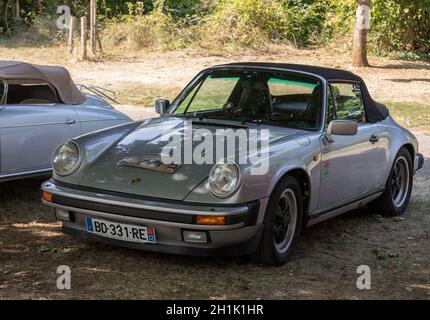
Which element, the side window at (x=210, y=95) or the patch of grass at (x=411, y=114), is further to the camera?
the patch of grass at (x=411, y=114)

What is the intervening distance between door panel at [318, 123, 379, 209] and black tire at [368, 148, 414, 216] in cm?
35

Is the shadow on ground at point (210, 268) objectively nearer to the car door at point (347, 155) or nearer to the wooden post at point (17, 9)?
the car door at point (347, 155)

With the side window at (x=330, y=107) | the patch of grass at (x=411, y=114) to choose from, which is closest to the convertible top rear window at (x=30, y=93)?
the side window at (x=330, y=107)

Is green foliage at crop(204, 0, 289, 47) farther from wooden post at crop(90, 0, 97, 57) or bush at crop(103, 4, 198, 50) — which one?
wooden post at crop(90, 0, 97, 57)

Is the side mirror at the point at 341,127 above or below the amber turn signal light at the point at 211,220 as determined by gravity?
above

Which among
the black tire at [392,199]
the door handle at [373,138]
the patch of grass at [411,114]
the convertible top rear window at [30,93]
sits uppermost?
the convertible top rear window at [30,93]

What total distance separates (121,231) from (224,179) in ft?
2.69

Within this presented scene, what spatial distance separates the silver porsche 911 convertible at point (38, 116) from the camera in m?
6.76

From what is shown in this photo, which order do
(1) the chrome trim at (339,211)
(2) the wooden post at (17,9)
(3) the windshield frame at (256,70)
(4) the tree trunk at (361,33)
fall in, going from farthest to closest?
(2) the wooden post at (17,9) → (4) the tree trunk at (361,33) → (3) the windshield frame at (256,70) → (1) the chrome trim at (339,211)

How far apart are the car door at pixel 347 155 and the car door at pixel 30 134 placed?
2.77 m

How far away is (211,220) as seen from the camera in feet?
15.6

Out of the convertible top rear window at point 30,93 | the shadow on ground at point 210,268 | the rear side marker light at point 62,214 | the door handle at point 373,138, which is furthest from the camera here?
the convertible top rear window at point 30,93

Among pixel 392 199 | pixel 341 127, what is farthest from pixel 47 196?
pixel 392 199

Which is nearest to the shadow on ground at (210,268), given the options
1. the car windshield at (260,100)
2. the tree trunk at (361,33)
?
the car windshield at (260,100)
